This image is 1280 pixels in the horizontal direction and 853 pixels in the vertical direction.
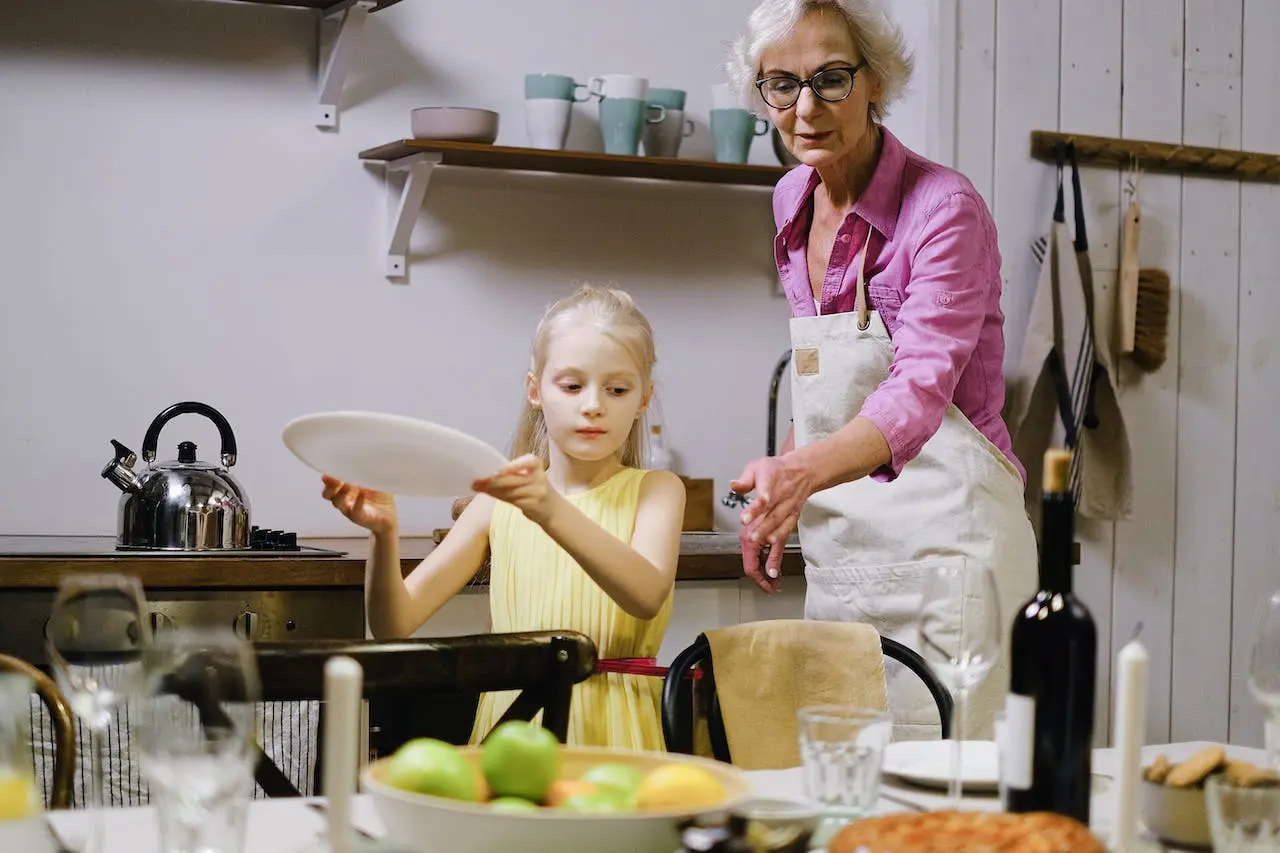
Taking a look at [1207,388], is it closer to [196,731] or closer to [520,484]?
[520,484]

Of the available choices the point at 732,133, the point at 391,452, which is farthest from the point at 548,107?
the point at 391,452

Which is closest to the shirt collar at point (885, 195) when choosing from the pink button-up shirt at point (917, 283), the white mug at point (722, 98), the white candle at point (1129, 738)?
the pink button-up shirt at point (917, 283)

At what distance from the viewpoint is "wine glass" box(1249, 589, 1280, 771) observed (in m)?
1.16

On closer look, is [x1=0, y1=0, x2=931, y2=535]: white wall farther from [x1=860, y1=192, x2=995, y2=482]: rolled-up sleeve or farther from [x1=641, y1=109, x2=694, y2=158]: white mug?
[x1=860, y1=192, x2=995, y2=482]: rolled-up sleeve

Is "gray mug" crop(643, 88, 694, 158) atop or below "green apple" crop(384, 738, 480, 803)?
atop

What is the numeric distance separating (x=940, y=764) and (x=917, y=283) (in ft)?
2.68

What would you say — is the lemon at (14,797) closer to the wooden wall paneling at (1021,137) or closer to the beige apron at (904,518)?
the beige apron at (904,518)

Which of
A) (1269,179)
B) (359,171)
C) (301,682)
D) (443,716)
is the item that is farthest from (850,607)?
(1269,179)

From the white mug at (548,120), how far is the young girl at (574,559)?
95 centimetres

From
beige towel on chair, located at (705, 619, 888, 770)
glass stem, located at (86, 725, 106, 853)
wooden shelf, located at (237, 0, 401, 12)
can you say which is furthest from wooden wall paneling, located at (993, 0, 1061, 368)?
glass stem, located at (86, 725, 106, 853)

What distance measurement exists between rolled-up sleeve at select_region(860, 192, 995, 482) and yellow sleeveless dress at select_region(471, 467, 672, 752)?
316mm

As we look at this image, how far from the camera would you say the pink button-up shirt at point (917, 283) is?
71.4 inches

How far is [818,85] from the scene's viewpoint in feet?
6.31

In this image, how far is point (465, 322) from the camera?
2.81m
